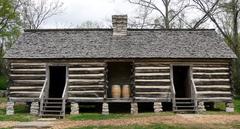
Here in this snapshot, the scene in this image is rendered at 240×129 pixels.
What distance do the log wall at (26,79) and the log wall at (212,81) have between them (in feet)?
27.8

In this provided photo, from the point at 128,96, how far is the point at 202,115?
441 cm

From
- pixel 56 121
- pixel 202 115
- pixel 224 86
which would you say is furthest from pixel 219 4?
pixel 56 121

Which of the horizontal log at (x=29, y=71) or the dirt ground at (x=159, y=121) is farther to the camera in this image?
the horizontal log at (x=29, y=71)

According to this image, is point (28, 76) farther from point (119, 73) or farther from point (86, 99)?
point (119, 73)

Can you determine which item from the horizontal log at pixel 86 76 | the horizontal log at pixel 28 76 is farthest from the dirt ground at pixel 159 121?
the horizontal log at pixel 28 76

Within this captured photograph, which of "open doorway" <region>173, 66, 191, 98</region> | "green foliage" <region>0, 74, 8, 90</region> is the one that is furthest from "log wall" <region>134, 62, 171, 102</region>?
"green foliage" <region>0, 74, 8, 90</region>

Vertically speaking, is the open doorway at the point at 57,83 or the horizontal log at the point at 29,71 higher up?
the horizontal log at the point at 29,71

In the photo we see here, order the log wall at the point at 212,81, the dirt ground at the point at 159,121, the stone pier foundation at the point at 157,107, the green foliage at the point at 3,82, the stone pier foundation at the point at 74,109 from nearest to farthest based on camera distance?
the dirt ground at the point at 159,121 → the stone pier foundation at the point at 74,109 → the stone pier foundation at the point at 157,107 → the log wall at the point at 212,81 → the green foliage at the point at 3,82

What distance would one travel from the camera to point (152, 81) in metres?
22.2

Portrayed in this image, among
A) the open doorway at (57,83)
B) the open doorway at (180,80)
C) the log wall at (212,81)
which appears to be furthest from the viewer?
the open doorway at (57,83)

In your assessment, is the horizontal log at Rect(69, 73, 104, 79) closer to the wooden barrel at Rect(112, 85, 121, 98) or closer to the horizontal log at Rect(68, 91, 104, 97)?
the horizontal log at Rect(68, 91, 104, 97)

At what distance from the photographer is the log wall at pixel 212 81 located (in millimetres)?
22297

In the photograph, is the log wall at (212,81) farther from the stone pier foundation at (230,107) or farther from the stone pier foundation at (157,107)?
the stone pier foundation at (157,107)

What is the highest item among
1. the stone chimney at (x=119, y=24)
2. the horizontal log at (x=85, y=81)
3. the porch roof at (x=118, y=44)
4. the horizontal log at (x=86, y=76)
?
the stone chimney at (x=119, y=24)
